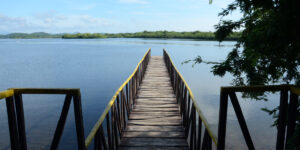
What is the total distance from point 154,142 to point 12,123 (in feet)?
10.7

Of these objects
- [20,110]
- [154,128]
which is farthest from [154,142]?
[20,110]

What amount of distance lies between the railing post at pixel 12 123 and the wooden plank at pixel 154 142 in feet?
9.10

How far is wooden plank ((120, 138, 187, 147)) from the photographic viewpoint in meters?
4.85

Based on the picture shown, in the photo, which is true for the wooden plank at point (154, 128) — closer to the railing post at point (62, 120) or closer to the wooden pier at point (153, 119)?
the wooden pier at point (153, 119)

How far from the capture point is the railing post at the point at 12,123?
2346 millimetres

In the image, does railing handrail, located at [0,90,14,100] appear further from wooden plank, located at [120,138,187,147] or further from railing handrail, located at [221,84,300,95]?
wooden plank, located at [120,138,187,147]

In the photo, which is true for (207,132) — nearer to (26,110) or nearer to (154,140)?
(154,140)

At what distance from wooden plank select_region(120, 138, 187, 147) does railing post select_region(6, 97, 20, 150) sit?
9.10 ft

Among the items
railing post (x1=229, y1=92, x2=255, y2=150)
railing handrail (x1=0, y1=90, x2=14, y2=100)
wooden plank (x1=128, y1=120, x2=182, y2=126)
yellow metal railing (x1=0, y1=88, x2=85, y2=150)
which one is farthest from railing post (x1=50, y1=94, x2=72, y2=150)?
wooden plank (x1=128, y1=120, x2=182, y2=126)

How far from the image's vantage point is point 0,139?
10.1 m

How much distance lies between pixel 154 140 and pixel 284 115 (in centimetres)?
318

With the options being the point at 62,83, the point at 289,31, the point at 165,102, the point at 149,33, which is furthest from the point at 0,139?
the point at 149,33

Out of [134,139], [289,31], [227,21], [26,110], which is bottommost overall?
[26,110]

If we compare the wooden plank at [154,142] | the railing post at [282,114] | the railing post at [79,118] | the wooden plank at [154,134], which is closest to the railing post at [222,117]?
the railing post at [282,114]
